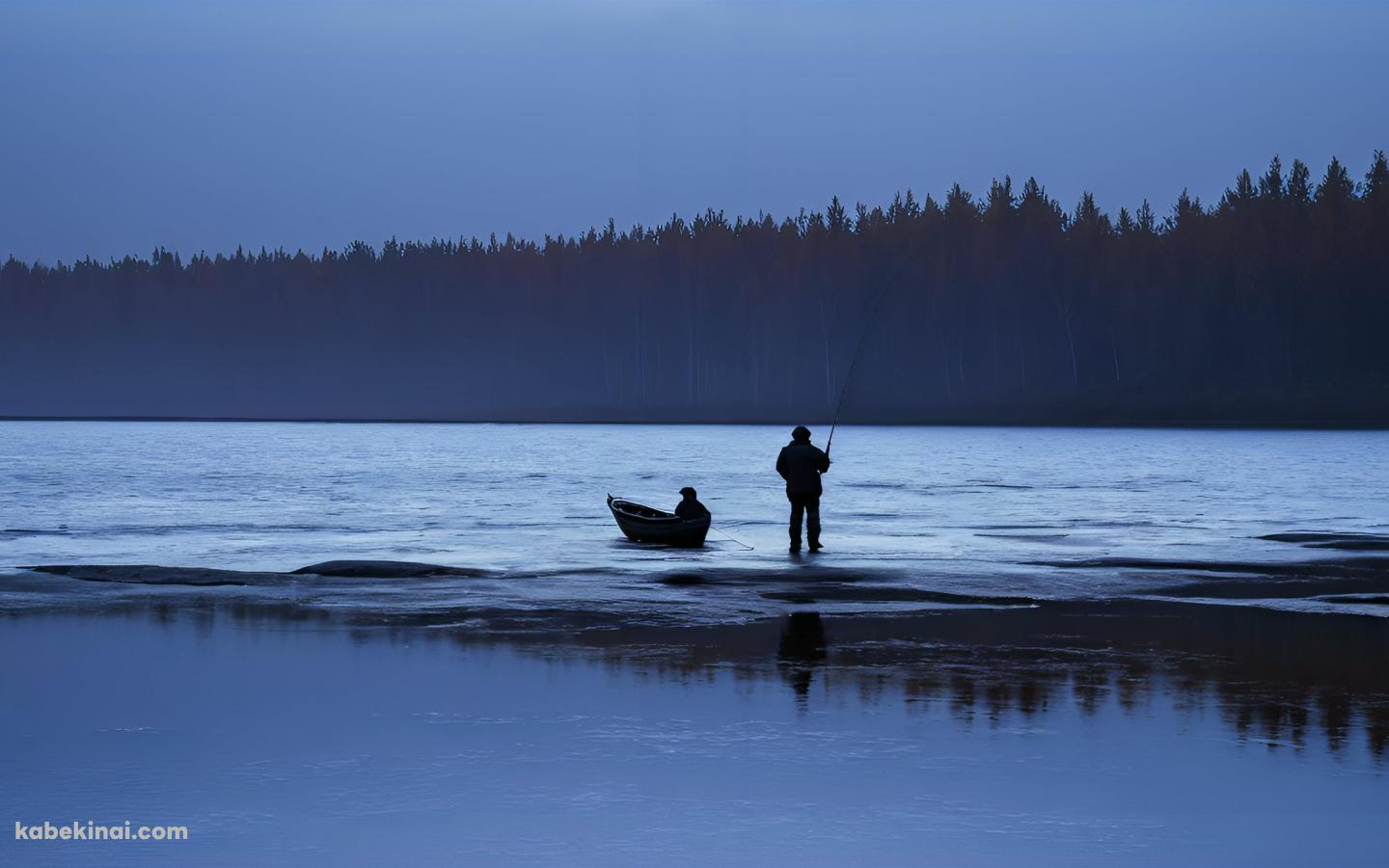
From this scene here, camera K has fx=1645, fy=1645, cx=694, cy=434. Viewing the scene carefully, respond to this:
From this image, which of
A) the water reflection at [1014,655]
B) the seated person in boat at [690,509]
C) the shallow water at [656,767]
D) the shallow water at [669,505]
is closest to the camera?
the shallow water at [656,767]

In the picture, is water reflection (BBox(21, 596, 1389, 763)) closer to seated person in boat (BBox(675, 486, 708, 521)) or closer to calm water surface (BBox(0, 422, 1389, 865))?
calm water surface (BBox(0, 422, 1389, 865))

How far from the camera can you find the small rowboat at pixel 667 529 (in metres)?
26.3

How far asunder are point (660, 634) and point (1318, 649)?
5.80 metres

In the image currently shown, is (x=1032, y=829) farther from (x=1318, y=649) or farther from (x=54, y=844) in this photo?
(x=1318, y=649)

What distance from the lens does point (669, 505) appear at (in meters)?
39.6

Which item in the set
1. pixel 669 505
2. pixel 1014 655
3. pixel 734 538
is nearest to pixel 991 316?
pixel 669 505

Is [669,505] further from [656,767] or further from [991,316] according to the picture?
[991,316]

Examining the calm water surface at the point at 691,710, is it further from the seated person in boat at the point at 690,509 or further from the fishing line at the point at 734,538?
the seated person in boat at the point at 690,509

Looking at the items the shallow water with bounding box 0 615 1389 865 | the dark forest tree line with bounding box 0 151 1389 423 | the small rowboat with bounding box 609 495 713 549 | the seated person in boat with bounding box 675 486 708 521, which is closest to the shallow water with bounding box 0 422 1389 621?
the small rowboat with bounding box 609 495 713 549

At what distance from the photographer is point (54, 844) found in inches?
302

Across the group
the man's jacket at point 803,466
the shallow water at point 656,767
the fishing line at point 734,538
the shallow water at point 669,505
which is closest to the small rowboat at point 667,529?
the shallow water at point 669,505

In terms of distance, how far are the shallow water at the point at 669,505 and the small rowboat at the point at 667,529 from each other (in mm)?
309

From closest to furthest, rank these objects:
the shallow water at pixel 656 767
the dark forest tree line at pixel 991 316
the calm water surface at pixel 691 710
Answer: the shallow water at pixel 656 767 < the calm water surface at pixel 691 710 < the dark forest tree line at pixel 991 316

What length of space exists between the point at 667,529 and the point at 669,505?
13.2m
